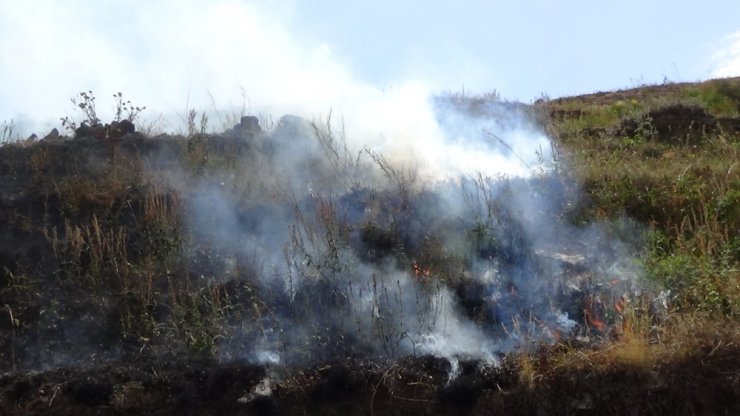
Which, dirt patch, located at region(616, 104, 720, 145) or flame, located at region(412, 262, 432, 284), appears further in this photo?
dirt patch, located at region(616, 104, 720, 145)

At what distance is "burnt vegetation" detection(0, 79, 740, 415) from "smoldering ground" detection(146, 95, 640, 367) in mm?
23

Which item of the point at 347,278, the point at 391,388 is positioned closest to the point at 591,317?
the point at 391,388

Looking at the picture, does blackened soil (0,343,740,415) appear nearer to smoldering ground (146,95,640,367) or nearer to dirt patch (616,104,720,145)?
smoldering ground (146,95,640,367)

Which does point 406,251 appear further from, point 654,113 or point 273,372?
point 654,113

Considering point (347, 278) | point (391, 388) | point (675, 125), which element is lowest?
point (391, 388)

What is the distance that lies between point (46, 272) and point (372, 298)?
10.1ft

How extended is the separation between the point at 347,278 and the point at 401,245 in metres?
0.67

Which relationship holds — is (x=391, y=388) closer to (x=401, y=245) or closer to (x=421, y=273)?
(x=421, y=273)

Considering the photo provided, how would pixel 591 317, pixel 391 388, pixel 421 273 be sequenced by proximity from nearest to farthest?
pixel 391 388
pixel 591 317
pixel 421 273

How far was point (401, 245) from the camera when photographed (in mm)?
7176

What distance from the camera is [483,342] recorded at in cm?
617

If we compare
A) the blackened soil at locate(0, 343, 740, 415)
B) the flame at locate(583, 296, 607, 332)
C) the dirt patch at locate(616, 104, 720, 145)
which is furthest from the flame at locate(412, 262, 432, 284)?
the dirt patch at locate(616, 104, 720, 145)

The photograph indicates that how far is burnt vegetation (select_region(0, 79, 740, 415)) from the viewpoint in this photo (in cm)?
563

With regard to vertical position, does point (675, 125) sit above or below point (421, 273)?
above
